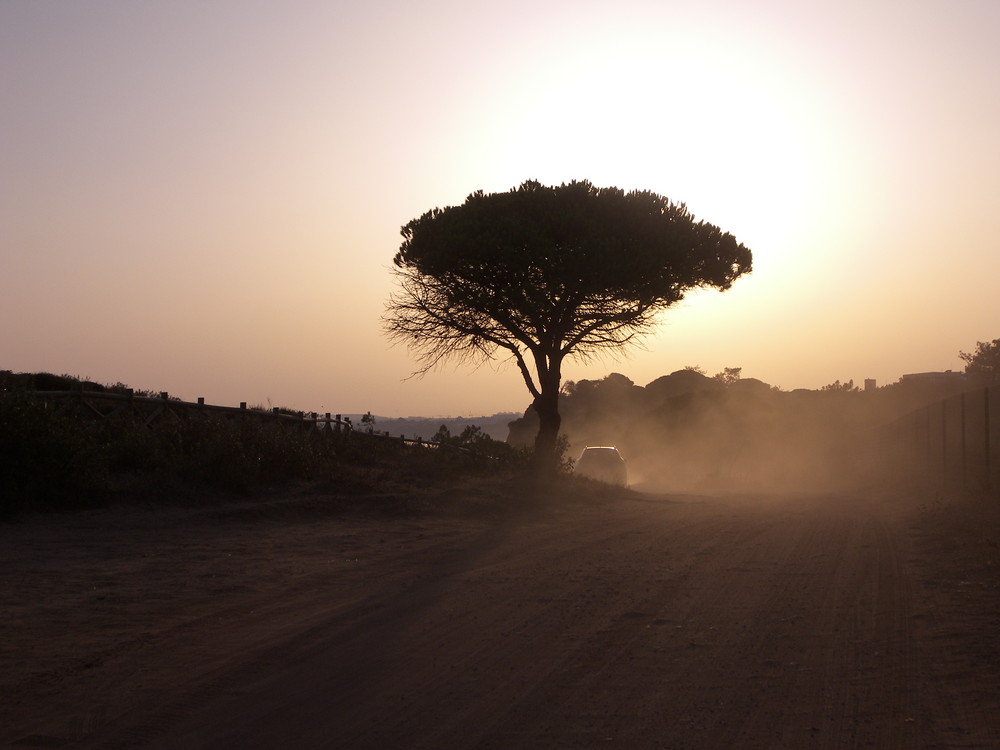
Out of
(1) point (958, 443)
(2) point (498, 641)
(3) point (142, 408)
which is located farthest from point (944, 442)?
(3) point (142, 408)

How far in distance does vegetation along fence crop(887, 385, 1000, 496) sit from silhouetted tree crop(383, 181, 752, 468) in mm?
7147

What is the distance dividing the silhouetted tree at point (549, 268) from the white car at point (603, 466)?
1870mm

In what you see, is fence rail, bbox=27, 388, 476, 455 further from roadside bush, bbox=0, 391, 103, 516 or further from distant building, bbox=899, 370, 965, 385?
distant building, bbox=899, 370, 965, 385

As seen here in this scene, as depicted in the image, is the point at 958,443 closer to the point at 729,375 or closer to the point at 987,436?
the point at 987,436

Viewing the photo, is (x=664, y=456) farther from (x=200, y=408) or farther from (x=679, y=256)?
(x=200, y=408)

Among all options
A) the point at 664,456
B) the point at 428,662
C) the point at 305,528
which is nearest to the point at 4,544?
the point at 305,528

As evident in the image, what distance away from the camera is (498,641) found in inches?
252

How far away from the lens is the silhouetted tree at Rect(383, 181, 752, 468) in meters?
23.2

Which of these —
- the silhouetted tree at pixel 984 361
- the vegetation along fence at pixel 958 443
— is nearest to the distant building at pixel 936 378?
the silhouetted tree at pixel 984 361

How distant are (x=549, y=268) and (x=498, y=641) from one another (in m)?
17.4

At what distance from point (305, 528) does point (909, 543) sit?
8433mm

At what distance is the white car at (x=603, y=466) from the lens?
25609mm

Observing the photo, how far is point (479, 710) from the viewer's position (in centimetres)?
491

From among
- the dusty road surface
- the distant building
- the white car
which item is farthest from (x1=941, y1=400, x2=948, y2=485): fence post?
the distant building
